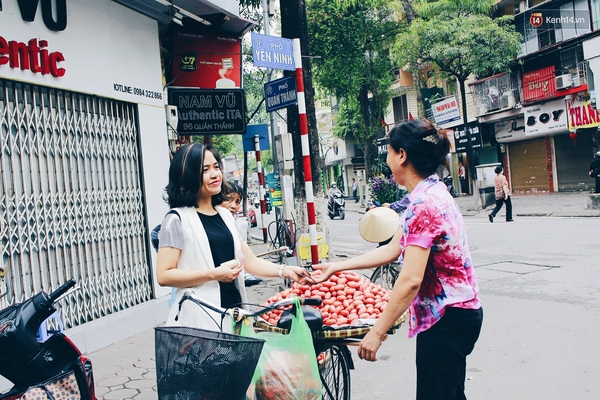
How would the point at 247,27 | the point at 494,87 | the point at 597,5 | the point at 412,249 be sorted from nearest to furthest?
the point at 412,249
the point at 247,27
the point at 597,5
the point at 494,87

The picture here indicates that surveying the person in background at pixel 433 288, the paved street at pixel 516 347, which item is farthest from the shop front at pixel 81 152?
the person in background at pixel 433 288

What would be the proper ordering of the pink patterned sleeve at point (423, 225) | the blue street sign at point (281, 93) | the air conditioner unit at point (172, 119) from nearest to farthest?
the pink patterned sleeve at point (423, 225) < the blue street sign at point (281, 93) < the air conditioner unit at point (172, 119)

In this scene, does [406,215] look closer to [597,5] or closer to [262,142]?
[262,142]

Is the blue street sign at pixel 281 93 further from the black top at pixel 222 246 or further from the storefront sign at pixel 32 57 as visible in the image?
the black top at pixel 222 246

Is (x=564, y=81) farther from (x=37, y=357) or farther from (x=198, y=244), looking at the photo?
(x=37, y=357)

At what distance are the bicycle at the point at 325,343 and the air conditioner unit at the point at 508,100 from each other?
2607 cm

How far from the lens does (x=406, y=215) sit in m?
2.49

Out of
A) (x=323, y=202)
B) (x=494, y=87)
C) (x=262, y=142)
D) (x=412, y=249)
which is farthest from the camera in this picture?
(x=494, y=87)

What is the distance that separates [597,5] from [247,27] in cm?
1894

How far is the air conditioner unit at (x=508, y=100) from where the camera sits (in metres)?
27.1

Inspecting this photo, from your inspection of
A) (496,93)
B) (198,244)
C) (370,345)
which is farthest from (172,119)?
(496,93)

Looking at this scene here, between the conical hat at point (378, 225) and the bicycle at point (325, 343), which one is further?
the conical hat at point (378, 225)

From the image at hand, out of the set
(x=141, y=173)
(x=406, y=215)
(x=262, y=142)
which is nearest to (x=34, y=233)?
(x=141, y=173)

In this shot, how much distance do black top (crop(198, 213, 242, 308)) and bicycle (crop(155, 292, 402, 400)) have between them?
0.16 m
